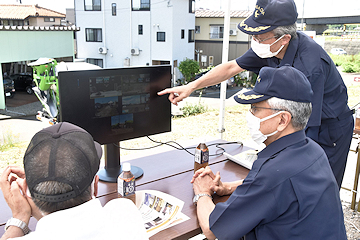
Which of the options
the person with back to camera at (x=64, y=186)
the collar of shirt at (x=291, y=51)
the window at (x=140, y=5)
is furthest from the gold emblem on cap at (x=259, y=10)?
the window at (x=140, y=5)

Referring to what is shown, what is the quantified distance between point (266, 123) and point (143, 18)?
16.7 metres

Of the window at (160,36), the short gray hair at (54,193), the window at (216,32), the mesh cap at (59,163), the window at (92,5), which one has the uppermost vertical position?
the window at (92,5)

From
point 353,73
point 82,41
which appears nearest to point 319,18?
point 353,73

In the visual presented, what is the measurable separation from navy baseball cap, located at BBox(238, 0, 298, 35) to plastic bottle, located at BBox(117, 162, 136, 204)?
0.89 m

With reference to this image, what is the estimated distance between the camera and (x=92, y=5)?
1775 centimetres

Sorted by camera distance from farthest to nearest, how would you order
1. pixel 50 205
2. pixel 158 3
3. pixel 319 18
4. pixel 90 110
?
pixel 158 3 < pixel 319 18 < pixel 90 110 < pixel 50 205

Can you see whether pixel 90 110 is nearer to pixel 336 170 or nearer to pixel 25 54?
pixel 336 170

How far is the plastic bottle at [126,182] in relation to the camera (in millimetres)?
1350

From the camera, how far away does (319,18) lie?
14312mm

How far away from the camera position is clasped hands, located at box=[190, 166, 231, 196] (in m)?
1.47

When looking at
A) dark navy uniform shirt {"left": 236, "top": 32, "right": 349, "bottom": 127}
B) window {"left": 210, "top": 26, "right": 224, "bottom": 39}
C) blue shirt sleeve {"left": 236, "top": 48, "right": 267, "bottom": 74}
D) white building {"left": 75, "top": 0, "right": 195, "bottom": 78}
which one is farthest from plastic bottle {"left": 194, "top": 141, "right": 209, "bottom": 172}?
window {"left": 210, "top": 26, "right": 224, "bottom": 39}

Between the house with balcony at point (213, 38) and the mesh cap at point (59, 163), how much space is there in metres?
19.2

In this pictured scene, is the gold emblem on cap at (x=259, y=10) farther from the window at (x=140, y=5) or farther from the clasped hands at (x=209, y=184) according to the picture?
the window at (x=140, y=5)

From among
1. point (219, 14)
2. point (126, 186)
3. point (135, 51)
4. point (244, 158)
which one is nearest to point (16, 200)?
point (126, 186)
